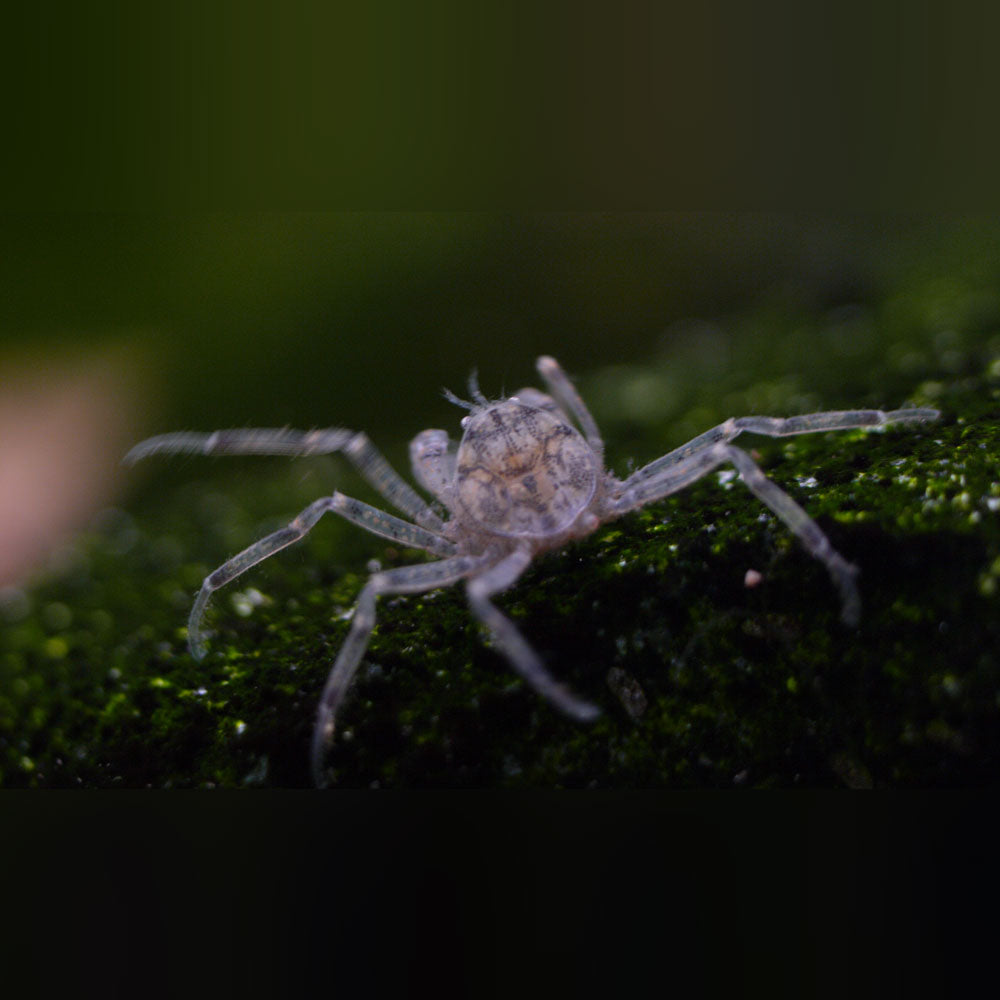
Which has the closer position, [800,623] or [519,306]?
[800,623]

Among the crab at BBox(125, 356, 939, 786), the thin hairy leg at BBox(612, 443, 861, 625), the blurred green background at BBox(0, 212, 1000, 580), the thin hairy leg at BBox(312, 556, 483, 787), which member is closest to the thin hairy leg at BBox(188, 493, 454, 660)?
the crab at BBox(125, 356, 939, 786)

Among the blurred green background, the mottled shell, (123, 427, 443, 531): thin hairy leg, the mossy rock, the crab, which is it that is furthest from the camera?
the blurred green background

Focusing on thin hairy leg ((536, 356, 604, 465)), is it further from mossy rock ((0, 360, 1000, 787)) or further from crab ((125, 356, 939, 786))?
mossy rock ((0, 360, 1000, 787))

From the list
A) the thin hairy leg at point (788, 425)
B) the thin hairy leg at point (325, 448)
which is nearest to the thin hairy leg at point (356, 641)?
the thin hairy leg at point (325, 448)

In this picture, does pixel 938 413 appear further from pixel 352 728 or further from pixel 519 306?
pixel 519 306

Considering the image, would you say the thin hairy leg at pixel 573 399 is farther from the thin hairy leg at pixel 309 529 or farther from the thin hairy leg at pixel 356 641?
the thin hairy leg at pixel 356 641

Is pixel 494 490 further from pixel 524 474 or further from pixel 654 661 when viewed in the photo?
pixel 654 661

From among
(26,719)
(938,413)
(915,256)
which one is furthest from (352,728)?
(915,256)
